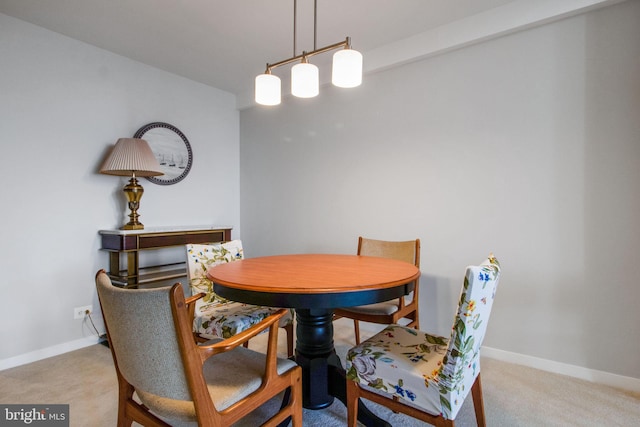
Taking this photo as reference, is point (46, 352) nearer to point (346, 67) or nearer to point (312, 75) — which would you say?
point (312, 75)

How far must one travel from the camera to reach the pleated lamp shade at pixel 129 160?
2516mm

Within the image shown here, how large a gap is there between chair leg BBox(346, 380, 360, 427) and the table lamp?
2146 millimetres

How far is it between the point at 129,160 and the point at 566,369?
3290 mm

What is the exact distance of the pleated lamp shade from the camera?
252cm

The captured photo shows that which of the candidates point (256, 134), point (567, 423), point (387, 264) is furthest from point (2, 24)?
point (567, 423)

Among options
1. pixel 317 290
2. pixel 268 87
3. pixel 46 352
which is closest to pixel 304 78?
pixel 268 87

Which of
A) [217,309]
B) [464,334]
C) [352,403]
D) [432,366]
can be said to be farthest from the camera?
[217,309]

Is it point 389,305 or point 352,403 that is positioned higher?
point 389,305

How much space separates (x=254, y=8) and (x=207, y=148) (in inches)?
66.9

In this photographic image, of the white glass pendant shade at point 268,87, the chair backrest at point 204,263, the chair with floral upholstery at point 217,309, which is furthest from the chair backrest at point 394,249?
the white glass pendant shade at point 268,87

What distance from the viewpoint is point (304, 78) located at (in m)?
1.70

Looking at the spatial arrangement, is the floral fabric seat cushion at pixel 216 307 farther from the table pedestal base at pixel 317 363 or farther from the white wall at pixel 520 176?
the white wall at pixel 520 176

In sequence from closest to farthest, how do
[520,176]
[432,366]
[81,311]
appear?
1. [432,366]
2. [520,176]
3. [81,311]

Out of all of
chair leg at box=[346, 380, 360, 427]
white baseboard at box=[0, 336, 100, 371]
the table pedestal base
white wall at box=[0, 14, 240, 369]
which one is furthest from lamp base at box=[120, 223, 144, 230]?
chair leg at box=[346, 380, 360, 427]
